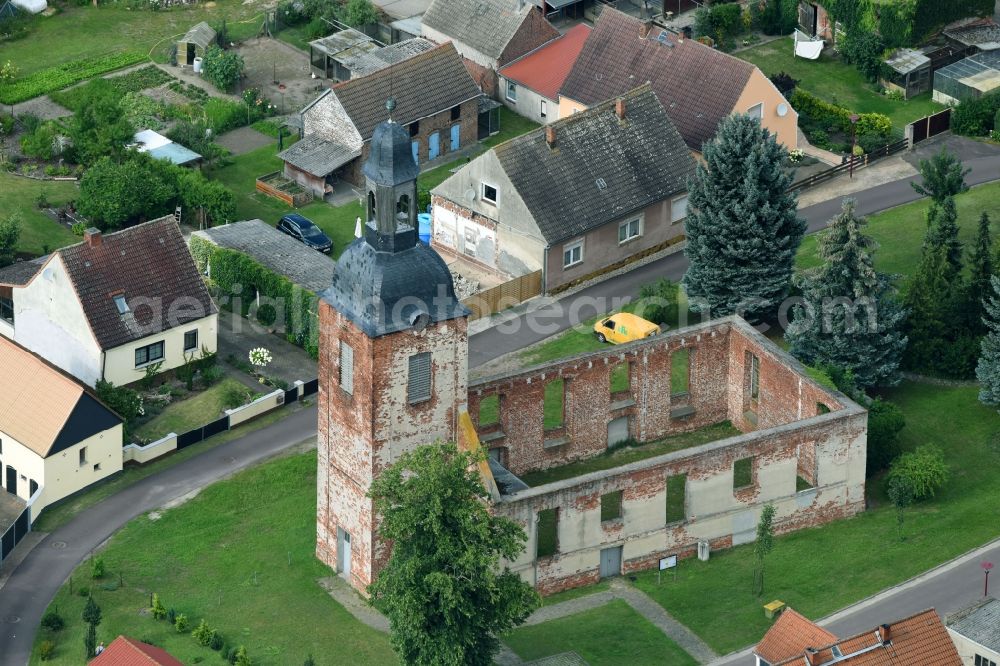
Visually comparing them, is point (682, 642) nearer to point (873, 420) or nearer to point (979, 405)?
point (873, 420)

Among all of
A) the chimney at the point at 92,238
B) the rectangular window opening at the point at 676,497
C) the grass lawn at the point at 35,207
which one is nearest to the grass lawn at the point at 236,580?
the chimney at the point at 92,238

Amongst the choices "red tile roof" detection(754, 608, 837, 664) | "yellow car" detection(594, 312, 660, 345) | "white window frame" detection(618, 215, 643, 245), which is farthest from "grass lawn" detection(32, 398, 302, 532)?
"red tile roof" detection(754, 608, 837, 664)

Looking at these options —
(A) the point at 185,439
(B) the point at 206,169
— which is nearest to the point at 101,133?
(B) the point at 206,169

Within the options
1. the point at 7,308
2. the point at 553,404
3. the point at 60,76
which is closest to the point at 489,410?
the point at 553,404

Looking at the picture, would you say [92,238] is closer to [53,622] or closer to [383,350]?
[53,622]

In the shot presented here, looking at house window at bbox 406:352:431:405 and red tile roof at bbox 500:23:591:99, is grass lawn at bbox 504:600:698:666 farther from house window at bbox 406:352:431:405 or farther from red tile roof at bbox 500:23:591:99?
red tile roof at bbox 500:23:591:99

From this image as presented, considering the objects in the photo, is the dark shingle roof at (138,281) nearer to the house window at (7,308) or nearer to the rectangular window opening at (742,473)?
the house window at (7,308)
